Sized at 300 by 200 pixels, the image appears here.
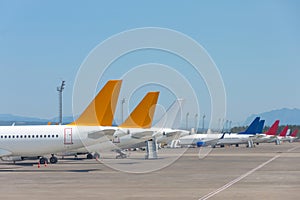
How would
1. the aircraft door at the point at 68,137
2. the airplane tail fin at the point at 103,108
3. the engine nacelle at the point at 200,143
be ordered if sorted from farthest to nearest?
the engine nacelle at the point at 200,143 < the aircraft door at the point at 68,137 < the airplane tail fin at the point at 103,108

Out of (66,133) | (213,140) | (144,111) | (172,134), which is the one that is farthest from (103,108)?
(213,140)

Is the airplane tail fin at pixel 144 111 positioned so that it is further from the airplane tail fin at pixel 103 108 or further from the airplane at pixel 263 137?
the airplane at pixel 263 137

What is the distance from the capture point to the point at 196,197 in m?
22.7

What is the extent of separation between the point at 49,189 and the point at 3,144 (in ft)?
71.8

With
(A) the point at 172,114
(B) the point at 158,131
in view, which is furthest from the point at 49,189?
(A) the point at 172,114

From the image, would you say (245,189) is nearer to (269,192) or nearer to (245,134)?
(269,192)

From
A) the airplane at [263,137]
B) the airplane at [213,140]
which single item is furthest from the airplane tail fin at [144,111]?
the airplane at [263,137]

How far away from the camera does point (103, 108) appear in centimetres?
4481

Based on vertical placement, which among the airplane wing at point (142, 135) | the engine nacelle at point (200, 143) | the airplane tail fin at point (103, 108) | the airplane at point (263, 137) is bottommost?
the engine nacelle at point (200, 143)

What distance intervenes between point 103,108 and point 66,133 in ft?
11.8

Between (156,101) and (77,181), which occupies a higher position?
(156,101)

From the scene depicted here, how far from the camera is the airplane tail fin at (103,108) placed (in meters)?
44.4

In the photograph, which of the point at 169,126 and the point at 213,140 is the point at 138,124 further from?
the point at 213,140

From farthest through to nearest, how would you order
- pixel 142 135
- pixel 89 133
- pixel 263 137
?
1. pixel 263 137
2. pixel 142 135
3. pixel 89 133
